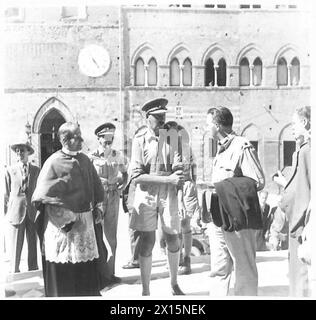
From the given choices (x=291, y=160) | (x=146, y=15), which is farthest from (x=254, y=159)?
(x=146, y=15)

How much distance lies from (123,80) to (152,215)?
146 centimetres

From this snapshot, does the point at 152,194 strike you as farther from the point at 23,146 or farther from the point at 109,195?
the point at 23,146

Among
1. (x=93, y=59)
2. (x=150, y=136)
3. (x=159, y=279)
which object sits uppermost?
→ (x=93, y=59)

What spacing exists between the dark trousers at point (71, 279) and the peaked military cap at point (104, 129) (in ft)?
4.26

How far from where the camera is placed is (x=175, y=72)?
250 inches

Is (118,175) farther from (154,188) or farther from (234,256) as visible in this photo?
(234,256)

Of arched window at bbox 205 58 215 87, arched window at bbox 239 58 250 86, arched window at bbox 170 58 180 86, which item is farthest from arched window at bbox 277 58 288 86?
arched window at bbox 170 58 180 86

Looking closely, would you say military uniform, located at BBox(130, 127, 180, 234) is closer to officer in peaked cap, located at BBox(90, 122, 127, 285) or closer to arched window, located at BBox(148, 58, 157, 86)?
officer in peaked cap, located at BBox(90, 122, 127, 285)

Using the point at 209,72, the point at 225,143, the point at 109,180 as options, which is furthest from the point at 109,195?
the point at 209,72

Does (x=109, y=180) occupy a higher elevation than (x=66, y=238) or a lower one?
higher

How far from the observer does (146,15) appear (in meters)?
6.20

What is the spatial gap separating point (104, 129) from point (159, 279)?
1.65 metres

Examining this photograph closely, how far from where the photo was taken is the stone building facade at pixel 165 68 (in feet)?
20.3

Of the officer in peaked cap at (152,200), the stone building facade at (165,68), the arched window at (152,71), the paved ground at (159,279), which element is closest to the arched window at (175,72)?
the stone building facade at (165,68)
